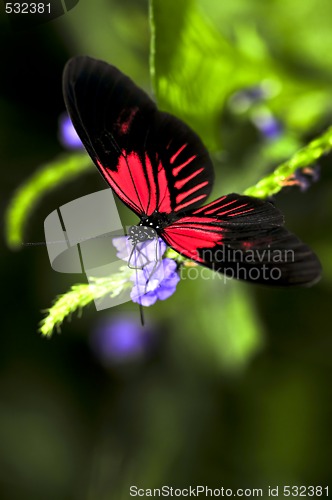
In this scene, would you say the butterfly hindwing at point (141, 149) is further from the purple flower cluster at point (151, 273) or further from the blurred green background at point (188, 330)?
the blurred green background at point (188, 330)

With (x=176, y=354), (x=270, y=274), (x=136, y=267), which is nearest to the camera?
(x=270, y=274)

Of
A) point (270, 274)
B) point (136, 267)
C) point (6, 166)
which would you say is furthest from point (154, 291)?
point (6, 166)

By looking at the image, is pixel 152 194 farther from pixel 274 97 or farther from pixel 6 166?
pixel 6 166

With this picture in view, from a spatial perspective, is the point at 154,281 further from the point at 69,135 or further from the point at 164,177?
the point at 69,135

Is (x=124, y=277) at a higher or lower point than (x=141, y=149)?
lower

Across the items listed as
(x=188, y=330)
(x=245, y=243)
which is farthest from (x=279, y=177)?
(x=188, y=330)
